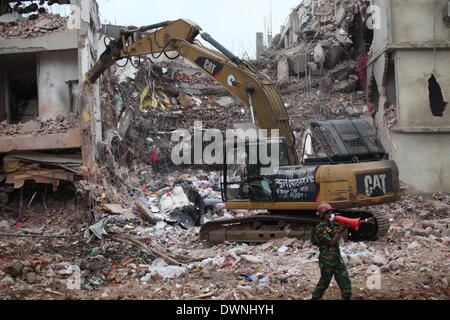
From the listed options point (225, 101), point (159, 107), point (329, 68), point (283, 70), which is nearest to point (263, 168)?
point (159, 107)

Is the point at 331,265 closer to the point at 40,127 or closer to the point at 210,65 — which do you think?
the point at 210,65

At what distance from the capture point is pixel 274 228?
357 inches

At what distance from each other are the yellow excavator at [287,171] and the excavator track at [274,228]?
0.6 inches

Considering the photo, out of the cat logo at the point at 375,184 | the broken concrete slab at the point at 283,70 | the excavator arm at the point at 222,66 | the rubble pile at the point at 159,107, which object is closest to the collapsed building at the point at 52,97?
the rubble pile at the point at 159,107

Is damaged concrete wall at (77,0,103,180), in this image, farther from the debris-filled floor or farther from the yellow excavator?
the yellow excavator

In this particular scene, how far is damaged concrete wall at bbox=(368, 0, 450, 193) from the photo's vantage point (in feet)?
45.3

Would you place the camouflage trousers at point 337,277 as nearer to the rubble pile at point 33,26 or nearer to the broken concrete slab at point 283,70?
the rubble pile at point 33,26

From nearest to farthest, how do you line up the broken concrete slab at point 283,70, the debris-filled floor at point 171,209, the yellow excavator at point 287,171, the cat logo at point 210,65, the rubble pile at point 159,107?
the debris-filled floor at point 171,209 → the yellow excavator at point 287,171 → the cat logo at point 210,65 → the rubble pile at point 159,107 → the broken concrete slab at point 283,70

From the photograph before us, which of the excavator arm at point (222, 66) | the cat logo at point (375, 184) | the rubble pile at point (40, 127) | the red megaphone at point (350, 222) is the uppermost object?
the excavator arm at point (222, 66)

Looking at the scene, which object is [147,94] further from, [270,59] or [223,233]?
[223,233]

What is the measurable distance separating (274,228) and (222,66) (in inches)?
118

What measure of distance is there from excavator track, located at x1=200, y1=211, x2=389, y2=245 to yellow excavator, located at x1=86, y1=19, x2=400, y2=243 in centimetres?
2

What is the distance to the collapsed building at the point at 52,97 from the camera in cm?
1201

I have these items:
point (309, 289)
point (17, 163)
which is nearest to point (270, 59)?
point (17, 163)
